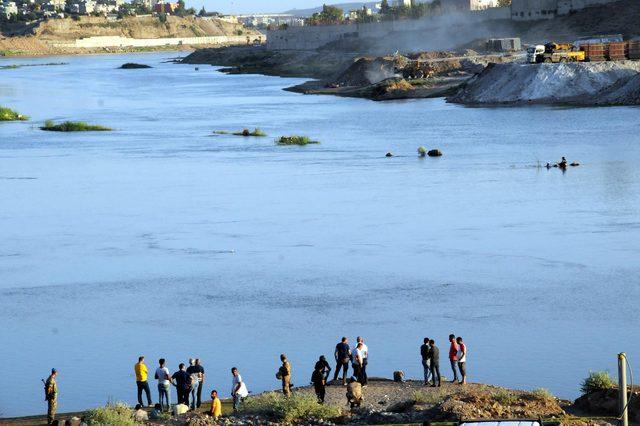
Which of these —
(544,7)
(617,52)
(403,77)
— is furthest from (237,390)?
(544,7)

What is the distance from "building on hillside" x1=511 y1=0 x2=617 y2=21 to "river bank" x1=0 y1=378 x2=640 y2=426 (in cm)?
13785

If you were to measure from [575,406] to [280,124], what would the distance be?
2693 inches

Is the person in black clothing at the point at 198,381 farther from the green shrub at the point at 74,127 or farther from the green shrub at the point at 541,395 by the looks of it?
the green shrub at the point at 74,127

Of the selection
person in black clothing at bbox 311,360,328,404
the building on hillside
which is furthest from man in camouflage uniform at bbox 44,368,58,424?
the building on hillside

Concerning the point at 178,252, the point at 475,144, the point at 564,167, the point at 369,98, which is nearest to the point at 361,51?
the point at 369,98

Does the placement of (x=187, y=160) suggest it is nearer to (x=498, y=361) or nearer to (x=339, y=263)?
(x=339, y=263)

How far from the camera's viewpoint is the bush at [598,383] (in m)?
21.5

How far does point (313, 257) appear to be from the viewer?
3644 centimetres

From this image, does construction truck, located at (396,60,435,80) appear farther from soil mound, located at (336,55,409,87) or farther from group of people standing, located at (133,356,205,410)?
group of people standing, located at (133,356,205,410)

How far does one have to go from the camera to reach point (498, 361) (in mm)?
25000

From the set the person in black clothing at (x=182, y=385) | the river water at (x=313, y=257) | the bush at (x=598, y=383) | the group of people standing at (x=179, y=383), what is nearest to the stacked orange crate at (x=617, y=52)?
the river water at (x=313, y=257)

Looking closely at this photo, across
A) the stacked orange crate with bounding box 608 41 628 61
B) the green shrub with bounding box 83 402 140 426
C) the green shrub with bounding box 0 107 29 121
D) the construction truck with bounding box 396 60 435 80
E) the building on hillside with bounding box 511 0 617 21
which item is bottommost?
the green shrub with bounding box 0 107 29 121

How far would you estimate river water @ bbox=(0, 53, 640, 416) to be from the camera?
25969mm

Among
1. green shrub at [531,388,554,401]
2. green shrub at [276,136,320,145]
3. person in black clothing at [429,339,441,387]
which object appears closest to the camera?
green shrub at [531,388,554,401]
